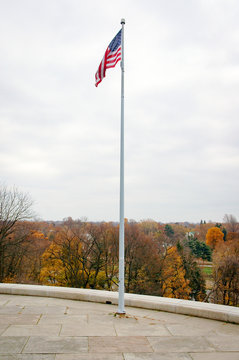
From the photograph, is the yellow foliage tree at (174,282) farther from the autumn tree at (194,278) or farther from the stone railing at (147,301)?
the stone railing at (147,301)

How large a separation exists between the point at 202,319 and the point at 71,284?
2982cm

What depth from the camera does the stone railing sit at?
297 inches

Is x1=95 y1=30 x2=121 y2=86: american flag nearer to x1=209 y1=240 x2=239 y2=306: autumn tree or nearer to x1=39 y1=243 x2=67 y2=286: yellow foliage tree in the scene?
x1=209 y1=240 x2=239 y2=306: autumn tree

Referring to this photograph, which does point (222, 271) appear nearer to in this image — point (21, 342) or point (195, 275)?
point (195, 275)

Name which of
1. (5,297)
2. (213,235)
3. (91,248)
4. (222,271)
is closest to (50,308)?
(5,297)

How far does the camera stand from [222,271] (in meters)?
30.0

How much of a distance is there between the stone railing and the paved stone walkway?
0.22 meters

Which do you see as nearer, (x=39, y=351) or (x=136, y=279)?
(x=39, y=351)

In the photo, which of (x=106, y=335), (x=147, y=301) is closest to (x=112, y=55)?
(x=147, y=301)

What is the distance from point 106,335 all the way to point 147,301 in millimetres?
2702

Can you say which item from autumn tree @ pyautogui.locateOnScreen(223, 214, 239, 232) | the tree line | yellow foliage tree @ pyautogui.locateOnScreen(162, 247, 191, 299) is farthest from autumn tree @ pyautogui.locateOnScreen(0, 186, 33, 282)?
autumn tree @ pyautogui.locateOnScreen(223, 214, 239, 232)

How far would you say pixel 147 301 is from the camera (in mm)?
8641

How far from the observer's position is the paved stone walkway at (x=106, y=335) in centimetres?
515

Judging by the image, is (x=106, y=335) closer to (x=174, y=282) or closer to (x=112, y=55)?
(x=112, y=55)
